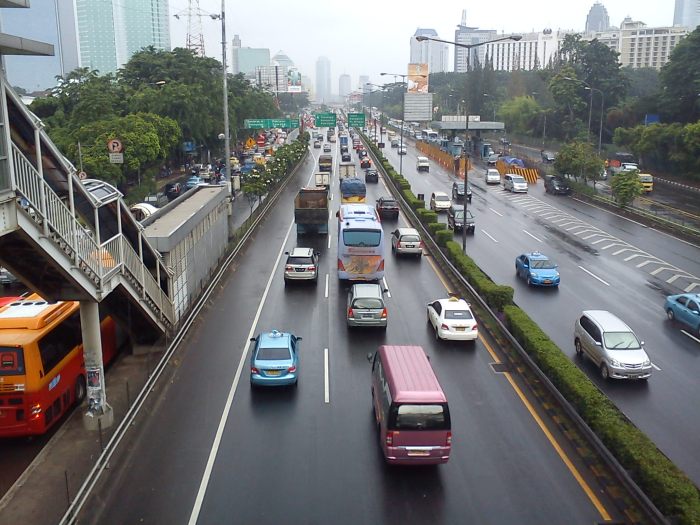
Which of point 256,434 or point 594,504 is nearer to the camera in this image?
point 594,504

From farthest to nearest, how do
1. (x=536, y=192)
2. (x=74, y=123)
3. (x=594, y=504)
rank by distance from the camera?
1. (x=536, y=192)
2. (x=74, y=123)
3. (x=594, y=504)

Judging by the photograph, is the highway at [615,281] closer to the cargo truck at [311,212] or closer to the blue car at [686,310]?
the blue car at [686,310]

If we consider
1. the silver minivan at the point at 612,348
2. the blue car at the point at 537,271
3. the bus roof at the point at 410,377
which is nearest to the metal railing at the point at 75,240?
the bus roof at the point at 410,377

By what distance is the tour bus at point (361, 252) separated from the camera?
93.0 feet

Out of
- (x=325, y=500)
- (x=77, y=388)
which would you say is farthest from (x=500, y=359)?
(x=77, y=388)

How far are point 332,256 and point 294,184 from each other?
1298 inches

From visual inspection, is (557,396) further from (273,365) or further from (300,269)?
(300,269)

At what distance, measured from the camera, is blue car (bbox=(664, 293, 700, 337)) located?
23.4m

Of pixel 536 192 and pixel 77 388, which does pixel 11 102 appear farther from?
pixel 536 192

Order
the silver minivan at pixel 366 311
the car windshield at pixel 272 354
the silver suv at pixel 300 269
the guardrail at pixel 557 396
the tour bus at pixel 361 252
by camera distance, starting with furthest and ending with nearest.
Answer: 1. the silver suv at pixel 300 269
2. the tour bus at pixel 361 252
3. the silver minivan at pixel 366 311
4. the car windshield at pixel 272 354
5. the guardrail at pixel 557 396

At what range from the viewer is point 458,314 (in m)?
22.3

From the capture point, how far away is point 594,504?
42.0 feet

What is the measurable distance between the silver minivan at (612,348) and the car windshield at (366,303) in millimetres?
6512

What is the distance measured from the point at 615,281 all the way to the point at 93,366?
23346 millimetres
